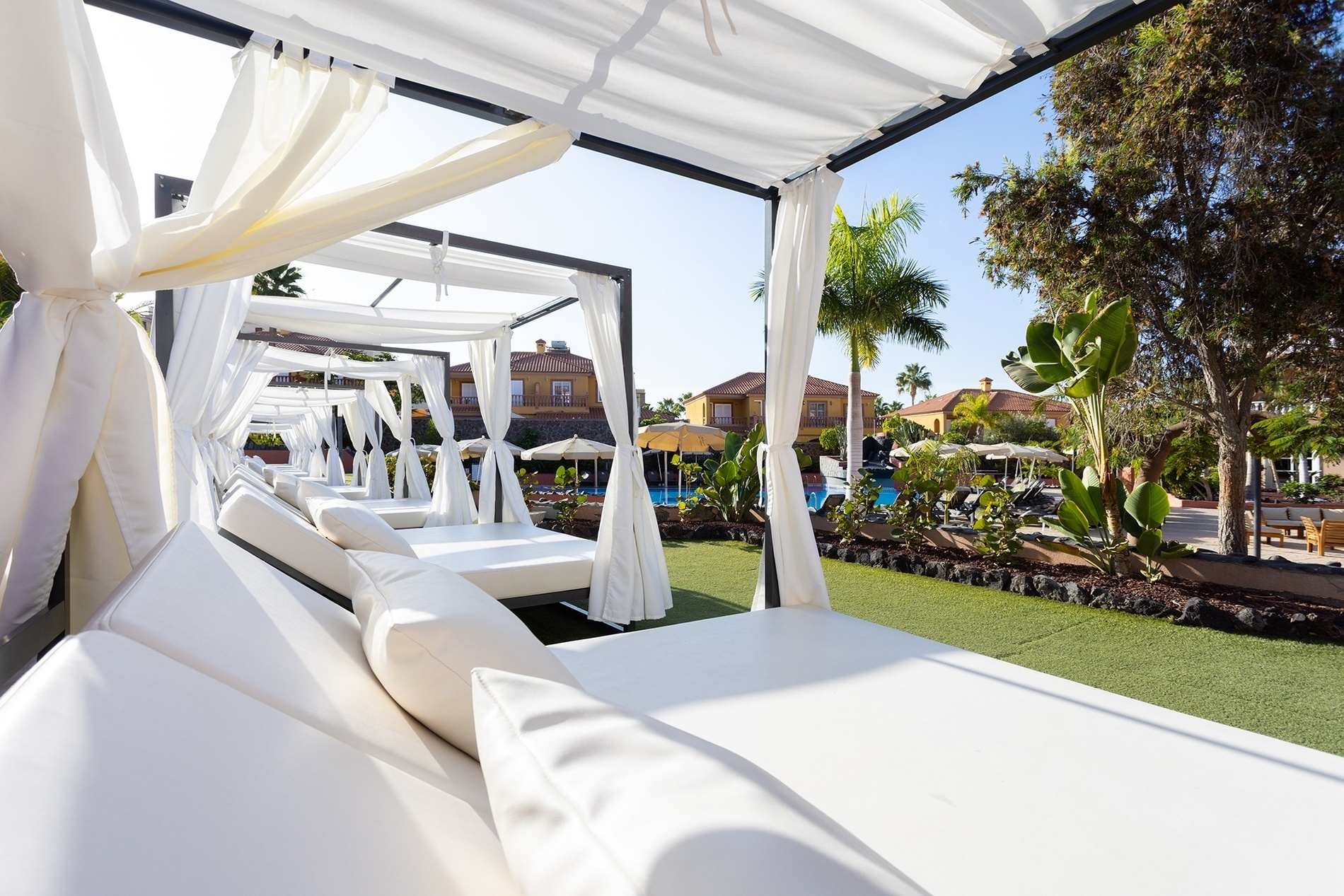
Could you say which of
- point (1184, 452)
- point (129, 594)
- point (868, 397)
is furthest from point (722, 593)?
point (868, 397)

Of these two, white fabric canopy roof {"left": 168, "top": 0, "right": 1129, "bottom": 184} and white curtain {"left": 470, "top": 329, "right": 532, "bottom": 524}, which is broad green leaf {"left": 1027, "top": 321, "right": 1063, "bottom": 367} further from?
white curtain {"left": 470, "top": 329, "right": 532, "bottom": 524}

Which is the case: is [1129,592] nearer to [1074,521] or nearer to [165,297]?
[1074,521]

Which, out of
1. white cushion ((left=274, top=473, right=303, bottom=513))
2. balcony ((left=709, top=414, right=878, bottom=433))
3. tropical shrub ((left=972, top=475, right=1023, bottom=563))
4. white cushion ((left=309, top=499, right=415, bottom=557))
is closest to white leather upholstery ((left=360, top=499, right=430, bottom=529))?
white cushion ((left=274, top=473, right=303, bottom=513))

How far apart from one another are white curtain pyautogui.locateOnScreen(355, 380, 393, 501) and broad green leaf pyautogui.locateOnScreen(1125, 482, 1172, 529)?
10.2 meters

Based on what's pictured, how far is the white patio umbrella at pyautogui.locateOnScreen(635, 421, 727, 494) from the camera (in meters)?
14.1

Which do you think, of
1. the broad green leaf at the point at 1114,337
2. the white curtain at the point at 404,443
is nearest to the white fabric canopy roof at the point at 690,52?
the broad green leaf at the point at 1114,337

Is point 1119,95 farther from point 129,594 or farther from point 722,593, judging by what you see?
point 129,594

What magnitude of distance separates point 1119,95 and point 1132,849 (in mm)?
9958

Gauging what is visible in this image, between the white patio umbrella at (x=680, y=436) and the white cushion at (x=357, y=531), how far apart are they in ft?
34.1

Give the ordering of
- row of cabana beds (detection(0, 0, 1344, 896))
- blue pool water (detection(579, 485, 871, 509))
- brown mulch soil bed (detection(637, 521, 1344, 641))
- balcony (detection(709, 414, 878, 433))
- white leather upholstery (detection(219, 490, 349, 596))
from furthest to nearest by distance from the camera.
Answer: balcony (detection(709, 414, 878, 433)) → blue pool water (detection(579, 485, 871, 509)) → brown mulch soil bed (detection(637, 521, 1344, 641)) → white leather upholstery (detection(219, 490, 349, 596)) → row of cabana beds (detection(0, 0, 1344, 896))

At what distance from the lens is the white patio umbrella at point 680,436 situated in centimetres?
1412

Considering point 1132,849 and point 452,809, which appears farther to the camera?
point 1132,849

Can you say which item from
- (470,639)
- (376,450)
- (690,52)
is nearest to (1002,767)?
(470,639)

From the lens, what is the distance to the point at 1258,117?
23.8 feet
